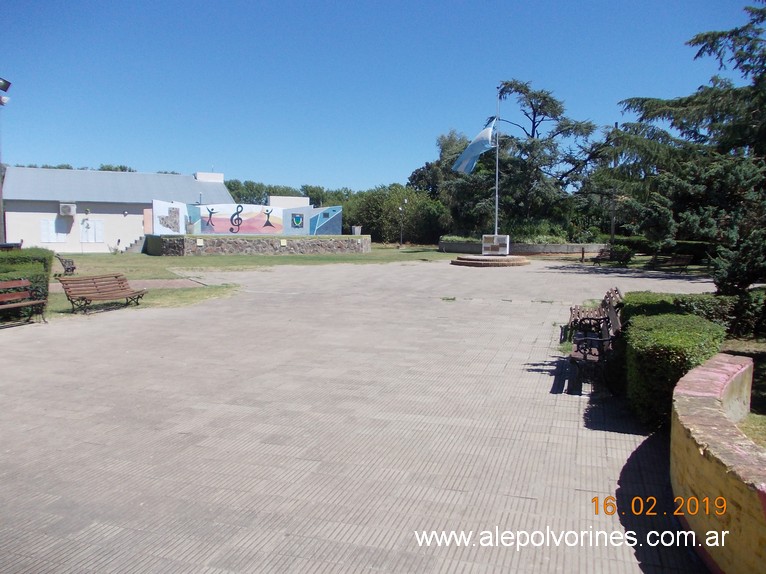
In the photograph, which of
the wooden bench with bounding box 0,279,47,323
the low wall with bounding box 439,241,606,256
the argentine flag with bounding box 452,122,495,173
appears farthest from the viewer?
the low wall with bounding box 439,241,606,256

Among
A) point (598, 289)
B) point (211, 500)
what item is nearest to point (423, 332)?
point (211, 500)

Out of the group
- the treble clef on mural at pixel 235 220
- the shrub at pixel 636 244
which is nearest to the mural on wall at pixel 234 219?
the treble clef on mural at pixel 235 220

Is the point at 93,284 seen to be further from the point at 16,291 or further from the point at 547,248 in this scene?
the point at 547,248

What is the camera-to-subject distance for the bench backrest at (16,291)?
1095 cm

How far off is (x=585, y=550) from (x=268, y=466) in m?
2.37

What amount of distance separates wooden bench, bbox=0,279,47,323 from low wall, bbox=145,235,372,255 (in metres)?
23.8

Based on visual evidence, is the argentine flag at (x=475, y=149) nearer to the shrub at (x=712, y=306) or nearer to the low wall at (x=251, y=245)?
the low wall at (x=251, y=245)

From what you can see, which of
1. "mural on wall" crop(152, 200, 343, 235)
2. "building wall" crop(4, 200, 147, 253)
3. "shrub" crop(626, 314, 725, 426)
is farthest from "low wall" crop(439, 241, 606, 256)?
"shrub" crop(626, 314, 725, 426)

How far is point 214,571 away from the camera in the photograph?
3.11m

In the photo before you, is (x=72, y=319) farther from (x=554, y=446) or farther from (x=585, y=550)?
(x=585, y=550)

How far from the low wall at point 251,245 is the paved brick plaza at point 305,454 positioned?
2644cm

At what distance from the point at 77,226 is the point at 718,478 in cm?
4453

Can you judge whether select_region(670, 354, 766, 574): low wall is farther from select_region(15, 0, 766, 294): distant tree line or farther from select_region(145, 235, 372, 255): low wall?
select_region(145, 235, 372, 255): low wall

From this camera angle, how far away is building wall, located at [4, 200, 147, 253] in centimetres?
3972
